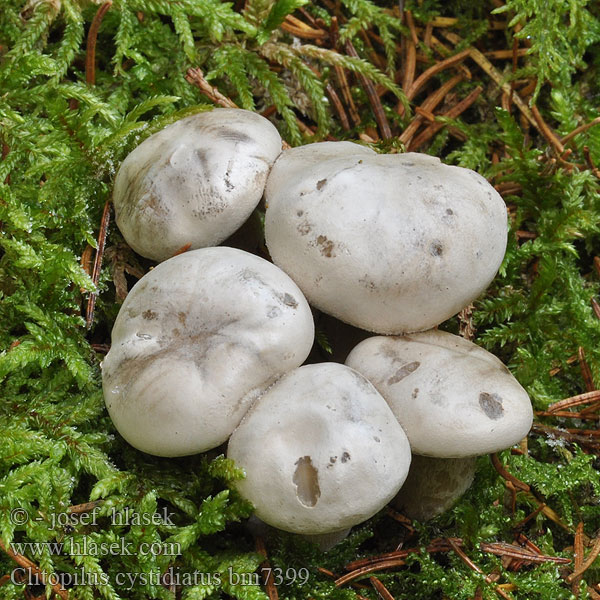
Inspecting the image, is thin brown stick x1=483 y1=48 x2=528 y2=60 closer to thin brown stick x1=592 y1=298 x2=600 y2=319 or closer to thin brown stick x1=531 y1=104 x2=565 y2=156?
thin brown stick x1=531 y1=104 x2=565 y2=156

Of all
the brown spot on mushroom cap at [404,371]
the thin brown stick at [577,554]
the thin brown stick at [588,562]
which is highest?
the brown spot on mushroom cap at [404,371]

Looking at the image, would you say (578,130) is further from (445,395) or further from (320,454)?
(320,454)

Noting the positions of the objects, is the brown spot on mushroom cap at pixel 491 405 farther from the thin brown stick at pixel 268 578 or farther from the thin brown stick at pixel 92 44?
the thin brown stick at pixel 92 44

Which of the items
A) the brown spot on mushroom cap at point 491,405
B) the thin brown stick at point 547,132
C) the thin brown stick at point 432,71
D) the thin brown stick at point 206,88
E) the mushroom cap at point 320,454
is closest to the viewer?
the mushroom cap at point 320,454

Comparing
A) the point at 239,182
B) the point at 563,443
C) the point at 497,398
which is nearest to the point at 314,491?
the point at 497,398

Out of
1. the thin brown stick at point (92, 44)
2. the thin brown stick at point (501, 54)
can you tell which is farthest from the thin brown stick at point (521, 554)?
the thin brown stick at point (92, 44)

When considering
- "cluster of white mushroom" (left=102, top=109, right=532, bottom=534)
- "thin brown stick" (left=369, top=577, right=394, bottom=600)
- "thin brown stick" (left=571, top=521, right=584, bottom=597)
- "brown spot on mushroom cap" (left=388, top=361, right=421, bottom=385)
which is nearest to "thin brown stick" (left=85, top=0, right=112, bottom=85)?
"cluster of white mushroom" (left=102, top=109, right=532, bottom=534)

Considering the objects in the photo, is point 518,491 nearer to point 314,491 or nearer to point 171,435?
point 314,491

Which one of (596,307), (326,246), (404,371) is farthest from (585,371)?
(326,246)
